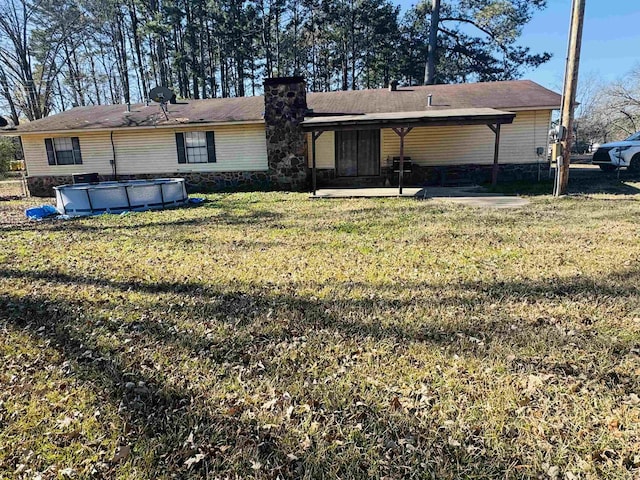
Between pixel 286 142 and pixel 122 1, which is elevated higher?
pixel 122 1

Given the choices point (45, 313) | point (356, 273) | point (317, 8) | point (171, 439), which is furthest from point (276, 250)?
point (317, 8)

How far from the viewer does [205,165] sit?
1501 centimetres

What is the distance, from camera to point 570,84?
31.4ft

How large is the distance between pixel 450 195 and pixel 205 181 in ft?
29.6

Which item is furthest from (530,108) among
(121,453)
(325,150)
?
(121,453)

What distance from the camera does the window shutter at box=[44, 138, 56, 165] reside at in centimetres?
1559

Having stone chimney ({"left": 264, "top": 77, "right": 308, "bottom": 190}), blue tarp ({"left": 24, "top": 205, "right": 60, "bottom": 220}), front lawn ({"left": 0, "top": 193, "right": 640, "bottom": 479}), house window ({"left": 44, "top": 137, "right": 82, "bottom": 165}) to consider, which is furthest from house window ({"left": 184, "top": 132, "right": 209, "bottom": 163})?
front lawn ({"left": 0, "top": 193, "right": 640, "bottom": 479})

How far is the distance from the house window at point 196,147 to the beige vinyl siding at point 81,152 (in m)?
3.02

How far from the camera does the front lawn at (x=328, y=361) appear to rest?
215 centimetres

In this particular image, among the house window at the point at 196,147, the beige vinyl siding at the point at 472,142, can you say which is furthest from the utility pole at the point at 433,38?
the house window at the point at 196,147

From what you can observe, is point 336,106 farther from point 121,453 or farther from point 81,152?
point 121,453

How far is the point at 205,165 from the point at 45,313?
38.1ft

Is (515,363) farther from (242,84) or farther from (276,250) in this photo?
(242,84)

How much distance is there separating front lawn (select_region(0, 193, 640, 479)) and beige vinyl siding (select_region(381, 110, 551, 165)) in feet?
26.5
